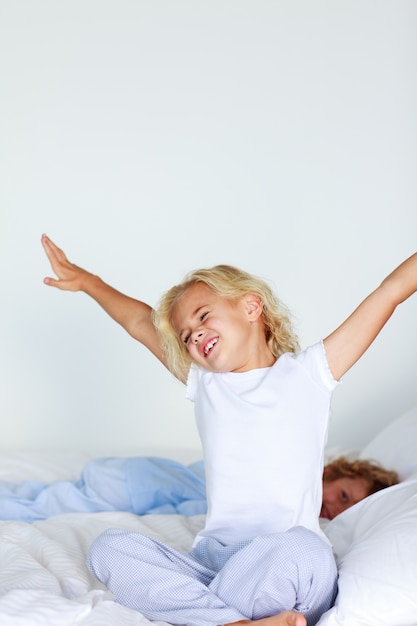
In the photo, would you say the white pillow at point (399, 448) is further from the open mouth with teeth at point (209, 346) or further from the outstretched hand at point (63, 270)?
the outstretched hand at point (63, 270)

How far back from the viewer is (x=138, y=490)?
2439 millimetres

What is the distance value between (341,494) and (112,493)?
567 mm

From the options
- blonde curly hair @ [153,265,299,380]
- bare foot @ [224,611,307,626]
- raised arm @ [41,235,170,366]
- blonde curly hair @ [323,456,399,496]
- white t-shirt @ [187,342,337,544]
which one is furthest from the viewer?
blonde curly hair @ [323,456,399,496]

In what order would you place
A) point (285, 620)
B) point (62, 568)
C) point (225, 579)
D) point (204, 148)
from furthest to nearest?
point (204, 148), point (62, 568), point (225, 579), point (285, 620)

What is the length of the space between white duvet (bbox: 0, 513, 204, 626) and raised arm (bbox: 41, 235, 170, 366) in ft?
1.38

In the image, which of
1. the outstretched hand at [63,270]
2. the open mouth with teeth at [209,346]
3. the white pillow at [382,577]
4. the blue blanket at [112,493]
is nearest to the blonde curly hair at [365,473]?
the blue blanket at [112,493]

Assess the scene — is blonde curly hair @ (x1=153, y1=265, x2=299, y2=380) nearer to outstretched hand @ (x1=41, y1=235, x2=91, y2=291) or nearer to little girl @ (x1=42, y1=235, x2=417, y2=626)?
little girl @ (x1=42, y1=235, x2=417, y2=626)

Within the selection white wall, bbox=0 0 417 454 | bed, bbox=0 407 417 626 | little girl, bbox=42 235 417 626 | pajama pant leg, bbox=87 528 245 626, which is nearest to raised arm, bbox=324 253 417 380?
little girl, bbox=42 235 417 626

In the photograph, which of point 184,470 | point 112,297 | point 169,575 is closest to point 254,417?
point 169,575

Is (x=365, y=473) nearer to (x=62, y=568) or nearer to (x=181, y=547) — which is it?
(x=181, y=547)

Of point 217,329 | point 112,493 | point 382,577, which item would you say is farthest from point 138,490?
point 382,577

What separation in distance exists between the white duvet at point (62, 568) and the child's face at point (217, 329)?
1.48ft

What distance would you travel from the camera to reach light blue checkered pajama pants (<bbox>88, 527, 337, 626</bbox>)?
1.53 meters

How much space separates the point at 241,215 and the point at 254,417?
1.55 meters
